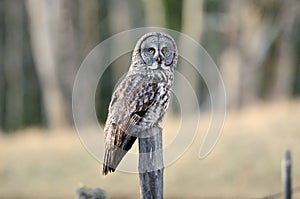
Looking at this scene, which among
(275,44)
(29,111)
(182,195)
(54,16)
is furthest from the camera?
(29,111)

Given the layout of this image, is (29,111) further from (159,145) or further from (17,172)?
(159,145)

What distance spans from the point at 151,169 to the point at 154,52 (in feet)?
2.71

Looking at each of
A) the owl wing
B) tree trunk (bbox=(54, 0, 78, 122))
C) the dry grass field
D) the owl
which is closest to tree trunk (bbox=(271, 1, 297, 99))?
tree trunk (bbox=(54, 0, 78, 122))

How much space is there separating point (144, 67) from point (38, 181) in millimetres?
11276

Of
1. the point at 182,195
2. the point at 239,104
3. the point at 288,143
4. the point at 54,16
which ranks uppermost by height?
the point at 54,16

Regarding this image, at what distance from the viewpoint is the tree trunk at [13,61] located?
1510 inches

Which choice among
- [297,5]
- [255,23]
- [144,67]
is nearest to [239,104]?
[255,23]

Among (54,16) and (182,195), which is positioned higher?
(54,16)

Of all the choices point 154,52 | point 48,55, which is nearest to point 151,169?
point 154,52

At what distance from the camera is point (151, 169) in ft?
16.0

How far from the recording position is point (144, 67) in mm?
5332

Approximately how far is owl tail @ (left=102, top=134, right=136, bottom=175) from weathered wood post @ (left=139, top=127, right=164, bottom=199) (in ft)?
0.64

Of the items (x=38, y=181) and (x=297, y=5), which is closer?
(x=38, y=181)

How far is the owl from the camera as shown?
508 centimetres
